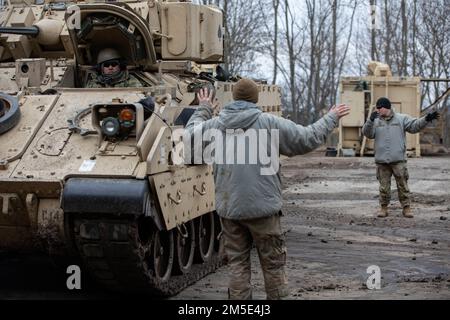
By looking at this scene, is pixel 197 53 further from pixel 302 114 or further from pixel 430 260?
pixel 302 114

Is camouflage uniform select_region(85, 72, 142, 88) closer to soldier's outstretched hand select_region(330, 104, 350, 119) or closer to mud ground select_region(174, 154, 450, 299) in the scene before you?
mud ground select_region(174, 154, 450, 299)

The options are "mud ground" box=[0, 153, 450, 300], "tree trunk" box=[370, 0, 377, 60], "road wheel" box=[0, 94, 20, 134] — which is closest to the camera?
"road wheel" box=[0, 94, 20, 134]

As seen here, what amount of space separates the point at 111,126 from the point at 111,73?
63.9 inches

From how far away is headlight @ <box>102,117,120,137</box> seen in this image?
6.96 metres

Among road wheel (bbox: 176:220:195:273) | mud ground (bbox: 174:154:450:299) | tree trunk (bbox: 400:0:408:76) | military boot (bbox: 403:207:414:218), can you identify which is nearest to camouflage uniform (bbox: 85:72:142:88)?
road wheel (bbox: 176:220:195:273)

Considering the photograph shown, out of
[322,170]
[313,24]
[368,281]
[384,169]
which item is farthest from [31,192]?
[313,24]

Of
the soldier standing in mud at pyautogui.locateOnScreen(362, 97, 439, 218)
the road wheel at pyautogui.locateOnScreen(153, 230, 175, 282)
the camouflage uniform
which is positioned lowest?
the road wheel at pyautogui.locateOnScreen(153, 230, 175, 282)

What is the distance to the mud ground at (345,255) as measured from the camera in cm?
769

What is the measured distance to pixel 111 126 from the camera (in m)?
6.97

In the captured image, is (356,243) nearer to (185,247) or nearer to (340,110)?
(185,247)

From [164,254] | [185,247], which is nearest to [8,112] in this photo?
[164,254]

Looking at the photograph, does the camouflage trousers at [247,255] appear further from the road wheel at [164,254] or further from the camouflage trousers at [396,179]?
the camouflage trousers at [396,179]

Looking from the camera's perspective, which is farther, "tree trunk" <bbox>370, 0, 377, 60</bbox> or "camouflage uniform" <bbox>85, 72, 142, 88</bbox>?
"tree trunk" <bbox>370, 0, 377, 60</bbox>

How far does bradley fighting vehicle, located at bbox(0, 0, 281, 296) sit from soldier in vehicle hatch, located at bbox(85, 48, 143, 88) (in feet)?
0.29
